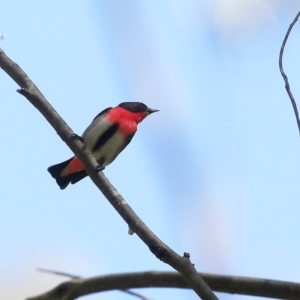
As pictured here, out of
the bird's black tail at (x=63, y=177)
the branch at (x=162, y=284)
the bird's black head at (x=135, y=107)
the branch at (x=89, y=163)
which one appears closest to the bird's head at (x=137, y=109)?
the bird's black head at (x=135, y=107)

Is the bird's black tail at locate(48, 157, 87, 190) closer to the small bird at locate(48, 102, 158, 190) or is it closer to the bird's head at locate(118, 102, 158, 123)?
the small bird at locate(48, 102, 158, 190)

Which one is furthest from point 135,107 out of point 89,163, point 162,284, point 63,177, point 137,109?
point 162,284

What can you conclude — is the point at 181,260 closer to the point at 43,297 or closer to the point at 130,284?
the point at 130,284

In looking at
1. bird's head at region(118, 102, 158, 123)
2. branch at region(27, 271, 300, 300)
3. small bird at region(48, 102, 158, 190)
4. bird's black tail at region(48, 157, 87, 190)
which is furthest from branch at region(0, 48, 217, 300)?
bird's head at region(118, 102, 158, 123)

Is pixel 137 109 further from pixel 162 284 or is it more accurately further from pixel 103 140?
pixel 162 284

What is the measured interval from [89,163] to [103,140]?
201cm

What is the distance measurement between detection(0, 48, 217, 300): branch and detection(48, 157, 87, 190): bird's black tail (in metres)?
2.31

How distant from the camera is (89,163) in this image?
2805 mm

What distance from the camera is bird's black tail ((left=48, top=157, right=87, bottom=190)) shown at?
5098 millimetres

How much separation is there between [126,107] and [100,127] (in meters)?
0.68

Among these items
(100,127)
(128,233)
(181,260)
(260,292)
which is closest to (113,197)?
(128,233)

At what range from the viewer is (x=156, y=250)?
2270mm

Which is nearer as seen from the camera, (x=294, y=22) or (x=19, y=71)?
(x=294, y=22)

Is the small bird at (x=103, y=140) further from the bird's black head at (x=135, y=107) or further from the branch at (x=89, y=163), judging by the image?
the branch at (x=89, y=163)
